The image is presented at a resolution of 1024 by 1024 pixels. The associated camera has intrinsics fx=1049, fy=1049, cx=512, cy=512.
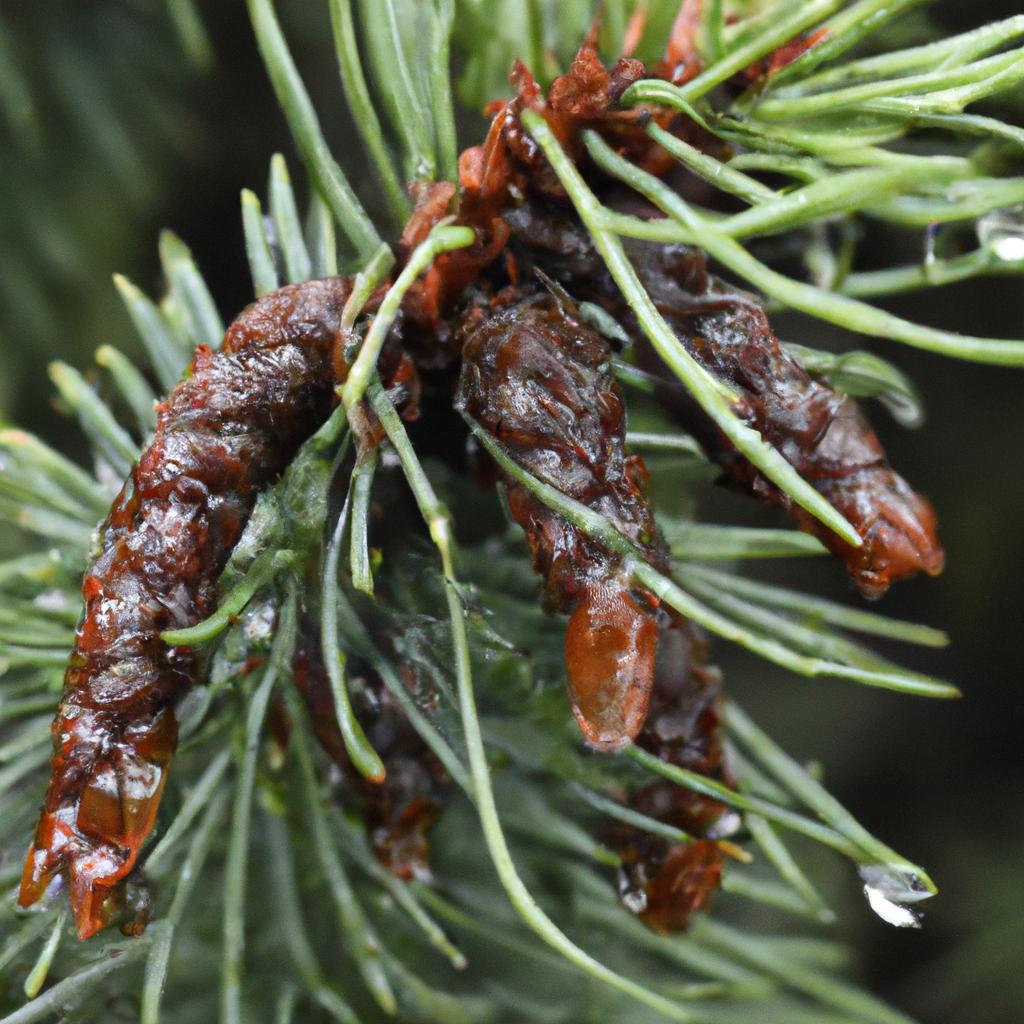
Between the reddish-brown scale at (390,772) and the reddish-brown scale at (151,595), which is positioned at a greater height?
the reddish-brown scale at (151,595)

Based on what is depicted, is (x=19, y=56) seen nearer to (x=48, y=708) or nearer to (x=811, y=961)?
(x=48, y=708)

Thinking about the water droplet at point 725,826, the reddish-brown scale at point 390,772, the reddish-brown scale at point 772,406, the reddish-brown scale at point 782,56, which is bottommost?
the water droplet at point 725,826

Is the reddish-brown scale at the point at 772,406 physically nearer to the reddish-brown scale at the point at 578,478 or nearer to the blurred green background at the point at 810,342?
the reddish-brown scale at the point at 578,478

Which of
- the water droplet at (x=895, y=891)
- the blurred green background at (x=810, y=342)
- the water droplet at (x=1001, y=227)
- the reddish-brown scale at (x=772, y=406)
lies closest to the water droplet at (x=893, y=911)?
the water droplet at (x=895, y=891)

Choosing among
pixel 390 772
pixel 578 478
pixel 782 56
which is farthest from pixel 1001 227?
pixel 390 772

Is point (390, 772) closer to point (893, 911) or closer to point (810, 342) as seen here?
point (893, 911)

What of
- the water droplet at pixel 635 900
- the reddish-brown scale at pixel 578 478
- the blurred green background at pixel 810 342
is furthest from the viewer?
the blurred green background at pixel 810 342

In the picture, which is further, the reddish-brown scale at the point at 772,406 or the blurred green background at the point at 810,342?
the blurred green background at the point at 810,342
